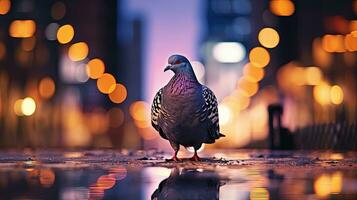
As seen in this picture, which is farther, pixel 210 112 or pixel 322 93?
pixel 322 93

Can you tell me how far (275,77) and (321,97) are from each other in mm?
31118

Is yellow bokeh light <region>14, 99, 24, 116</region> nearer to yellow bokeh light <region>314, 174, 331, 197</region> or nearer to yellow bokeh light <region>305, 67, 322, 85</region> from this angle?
yellow bokeh light <region>305, 67, 322, 85</region>

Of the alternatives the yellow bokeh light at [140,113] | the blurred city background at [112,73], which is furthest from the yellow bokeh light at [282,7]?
the yellow bokeh light at [140,113]

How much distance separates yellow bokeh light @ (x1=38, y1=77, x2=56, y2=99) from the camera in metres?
86.2

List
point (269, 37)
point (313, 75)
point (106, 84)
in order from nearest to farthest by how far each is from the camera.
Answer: point (313, 75)
point (269, 37)
point (106, 84)

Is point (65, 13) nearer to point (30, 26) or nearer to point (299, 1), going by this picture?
point (30, 26)

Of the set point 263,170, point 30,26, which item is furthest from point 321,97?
point 263,170

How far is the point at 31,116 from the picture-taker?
8062 cm

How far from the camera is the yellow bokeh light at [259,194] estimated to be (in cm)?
635

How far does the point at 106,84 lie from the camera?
110 m

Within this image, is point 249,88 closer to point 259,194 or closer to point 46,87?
point 46,87

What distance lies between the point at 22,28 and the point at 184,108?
71759 millimetres

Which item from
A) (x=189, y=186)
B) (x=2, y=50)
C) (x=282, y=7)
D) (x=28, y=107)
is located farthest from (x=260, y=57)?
(x=189, y=186)

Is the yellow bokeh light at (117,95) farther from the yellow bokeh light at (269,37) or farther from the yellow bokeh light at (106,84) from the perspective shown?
the yellow bokeh light at (269,37)
